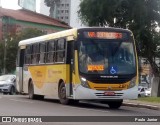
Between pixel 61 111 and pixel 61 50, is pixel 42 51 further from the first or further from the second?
pixel 61 111

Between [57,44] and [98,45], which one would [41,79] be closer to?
[57,44]

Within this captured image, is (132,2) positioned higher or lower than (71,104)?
higher

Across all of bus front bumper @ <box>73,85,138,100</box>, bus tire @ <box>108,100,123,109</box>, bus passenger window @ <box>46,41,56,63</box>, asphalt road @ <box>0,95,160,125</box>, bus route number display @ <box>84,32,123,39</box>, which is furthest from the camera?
bus passenger window @ <box>46,41,56,63</box>

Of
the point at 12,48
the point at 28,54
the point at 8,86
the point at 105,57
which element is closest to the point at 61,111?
the point at 105,57

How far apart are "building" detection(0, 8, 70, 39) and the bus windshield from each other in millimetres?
61740

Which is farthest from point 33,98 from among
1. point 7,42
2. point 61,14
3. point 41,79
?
point 61,14

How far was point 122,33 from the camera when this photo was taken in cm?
2292

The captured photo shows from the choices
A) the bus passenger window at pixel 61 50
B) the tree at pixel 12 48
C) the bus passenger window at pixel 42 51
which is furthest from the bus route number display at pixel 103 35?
the tree at pixel 12 48

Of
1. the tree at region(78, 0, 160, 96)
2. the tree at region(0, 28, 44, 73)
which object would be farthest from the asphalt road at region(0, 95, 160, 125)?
the tree at region(0, 28, 44, 73)

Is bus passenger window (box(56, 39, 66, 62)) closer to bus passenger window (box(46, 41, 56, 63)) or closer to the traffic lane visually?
bus passenger window (box(46, 41, 56, 63))

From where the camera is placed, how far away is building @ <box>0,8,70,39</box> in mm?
88238

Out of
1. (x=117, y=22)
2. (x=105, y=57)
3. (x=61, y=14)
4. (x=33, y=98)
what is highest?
(x=61, y=14)

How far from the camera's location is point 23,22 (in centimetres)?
9400

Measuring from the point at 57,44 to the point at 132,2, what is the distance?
1303 centimetres
